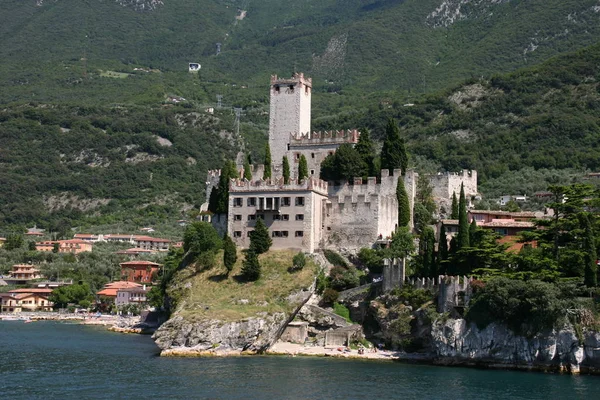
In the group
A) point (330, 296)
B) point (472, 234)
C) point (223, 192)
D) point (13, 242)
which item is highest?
point (223, 192)

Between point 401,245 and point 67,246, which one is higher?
point 67,246

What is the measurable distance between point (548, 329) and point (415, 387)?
38.3ft

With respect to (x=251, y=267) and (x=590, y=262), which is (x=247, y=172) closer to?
(x=251, y=267)

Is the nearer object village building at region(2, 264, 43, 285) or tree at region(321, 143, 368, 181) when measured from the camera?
tree at region(321, 143, 368, 181)

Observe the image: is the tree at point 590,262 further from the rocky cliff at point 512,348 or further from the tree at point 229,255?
the tree at point 229,255

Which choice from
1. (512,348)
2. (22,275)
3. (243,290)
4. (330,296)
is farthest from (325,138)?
(22,275)

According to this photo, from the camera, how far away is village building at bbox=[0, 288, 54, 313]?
146 m

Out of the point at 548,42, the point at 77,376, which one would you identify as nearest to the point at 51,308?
the point at 77,376

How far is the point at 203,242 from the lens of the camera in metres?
87.5

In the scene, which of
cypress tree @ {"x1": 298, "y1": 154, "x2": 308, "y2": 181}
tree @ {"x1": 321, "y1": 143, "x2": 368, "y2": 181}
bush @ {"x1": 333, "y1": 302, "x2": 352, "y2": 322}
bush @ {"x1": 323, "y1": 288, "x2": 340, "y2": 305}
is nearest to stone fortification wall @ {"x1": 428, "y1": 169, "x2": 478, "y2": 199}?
tree @ {"x1": 321, "y1": 143, "x2": 368, "y2": 181}

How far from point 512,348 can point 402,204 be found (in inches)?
848

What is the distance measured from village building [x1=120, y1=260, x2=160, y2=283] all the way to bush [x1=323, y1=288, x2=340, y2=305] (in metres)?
76.8

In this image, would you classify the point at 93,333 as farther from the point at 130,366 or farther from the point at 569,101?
the point at 569,101

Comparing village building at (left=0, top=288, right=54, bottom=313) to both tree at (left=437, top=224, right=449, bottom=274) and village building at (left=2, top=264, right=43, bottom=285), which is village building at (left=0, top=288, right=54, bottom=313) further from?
tree at (left=437, top=224, right=449, bottom=274)
